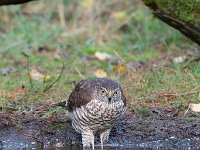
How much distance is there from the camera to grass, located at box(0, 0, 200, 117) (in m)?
7.43

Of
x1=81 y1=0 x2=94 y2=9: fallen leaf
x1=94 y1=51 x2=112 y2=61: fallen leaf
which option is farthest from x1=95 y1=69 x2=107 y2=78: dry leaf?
x1=81 y1=0 x2=94 y2=9: fallen leaf

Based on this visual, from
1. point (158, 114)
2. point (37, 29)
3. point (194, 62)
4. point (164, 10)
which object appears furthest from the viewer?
point (37, 29)

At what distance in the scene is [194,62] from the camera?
8.50 m

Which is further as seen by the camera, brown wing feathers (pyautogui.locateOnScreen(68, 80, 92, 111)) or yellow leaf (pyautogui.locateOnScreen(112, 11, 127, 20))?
yellow leaf (pyautogui.locateOnScreen(112, 11, 127, 20))

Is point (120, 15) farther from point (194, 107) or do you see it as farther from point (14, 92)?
point (194, 107)

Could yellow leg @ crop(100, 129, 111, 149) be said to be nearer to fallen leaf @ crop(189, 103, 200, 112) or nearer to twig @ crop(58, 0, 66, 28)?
fallen leaf @ crop(189, 103, 200, 112)

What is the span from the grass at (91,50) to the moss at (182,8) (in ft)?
2.33

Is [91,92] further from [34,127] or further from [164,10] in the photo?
[164,10]

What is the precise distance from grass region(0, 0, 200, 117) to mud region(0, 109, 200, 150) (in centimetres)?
33

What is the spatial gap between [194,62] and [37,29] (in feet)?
12.8

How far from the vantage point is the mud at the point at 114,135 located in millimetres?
6344

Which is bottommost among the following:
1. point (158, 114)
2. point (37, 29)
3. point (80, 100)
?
point (37, 29)

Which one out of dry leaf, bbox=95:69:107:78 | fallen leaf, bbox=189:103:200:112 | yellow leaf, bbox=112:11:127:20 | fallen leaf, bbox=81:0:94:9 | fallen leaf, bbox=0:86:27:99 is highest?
fallen leaf, bbox=189:103:200:112

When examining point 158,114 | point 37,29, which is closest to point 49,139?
point 158,114
